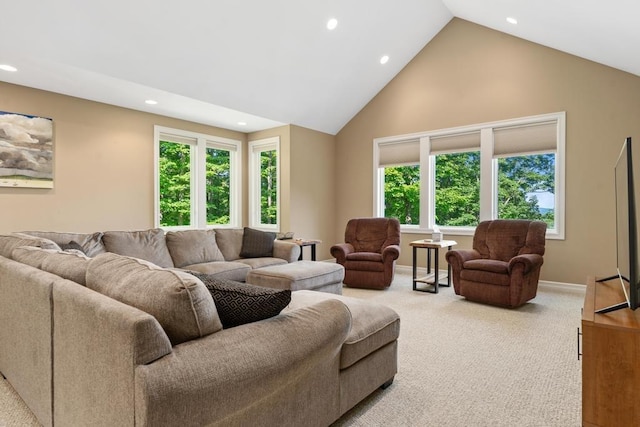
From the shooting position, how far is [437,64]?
5688 mm

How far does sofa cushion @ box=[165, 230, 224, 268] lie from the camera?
4039 millimetres

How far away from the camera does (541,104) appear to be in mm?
4824

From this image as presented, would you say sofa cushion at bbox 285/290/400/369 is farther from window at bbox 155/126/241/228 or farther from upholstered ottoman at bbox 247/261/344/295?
window at bbox 155/126/241/228

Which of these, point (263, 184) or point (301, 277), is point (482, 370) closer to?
point (301, 277)

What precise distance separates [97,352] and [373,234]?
14.7 ft

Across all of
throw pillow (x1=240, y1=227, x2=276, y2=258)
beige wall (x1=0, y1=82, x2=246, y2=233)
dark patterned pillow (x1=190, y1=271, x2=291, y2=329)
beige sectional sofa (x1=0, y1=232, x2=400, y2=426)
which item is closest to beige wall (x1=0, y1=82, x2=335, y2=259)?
beige wall (x1=0, y1=82, x2=246, y2=233)

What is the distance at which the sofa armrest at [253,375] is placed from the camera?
1.00m

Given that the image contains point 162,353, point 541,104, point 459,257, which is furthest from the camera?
point 541,104

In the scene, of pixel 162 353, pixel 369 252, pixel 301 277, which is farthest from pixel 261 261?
pixel 162 353

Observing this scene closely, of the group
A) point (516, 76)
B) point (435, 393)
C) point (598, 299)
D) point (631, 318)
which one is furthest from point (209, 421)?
point (516, 76)

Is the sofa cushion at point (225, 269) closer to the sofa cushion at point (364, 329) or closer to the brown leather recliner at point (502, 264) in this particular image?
the sofa cushion at point (364, 329)

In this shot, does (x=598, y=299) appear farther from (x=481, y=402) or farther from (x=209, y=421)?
(x=209, y=421)

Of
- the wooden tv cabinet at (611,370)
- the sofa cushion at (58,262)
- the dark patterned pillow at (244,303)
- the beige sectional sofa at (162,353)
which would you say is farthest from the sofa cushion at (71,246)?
the wooden tv cabinet at (611,370)

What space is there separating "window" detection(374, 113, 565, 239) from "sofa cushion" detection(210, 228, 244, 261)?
2703mm
